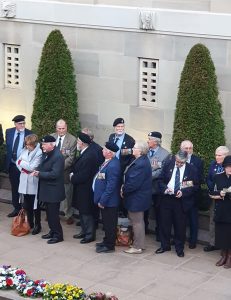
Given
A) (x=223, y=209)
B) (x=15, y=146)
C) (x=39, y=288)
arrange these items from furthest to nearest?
1. (x=15, y=146)
2. (x=223, y=209)
3. (x=39, y=288)

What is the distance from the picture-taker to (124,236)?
14172mm

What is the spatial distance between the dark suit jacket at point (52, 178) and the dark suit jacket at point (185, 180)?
1.63 metres

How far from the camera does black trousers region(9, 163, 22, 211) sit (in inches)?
618

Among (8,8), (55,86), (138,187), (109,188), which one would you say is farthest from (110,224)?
(8,8)

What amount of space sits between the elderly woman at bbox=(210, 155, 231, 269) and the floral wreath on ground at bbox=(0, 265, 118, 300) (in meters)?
2.36

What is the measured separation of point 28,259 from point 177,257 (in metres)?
2.29

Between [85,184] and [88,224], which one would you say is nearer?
[85,184]

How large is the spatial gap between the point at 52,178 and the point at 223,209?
2.77 metres

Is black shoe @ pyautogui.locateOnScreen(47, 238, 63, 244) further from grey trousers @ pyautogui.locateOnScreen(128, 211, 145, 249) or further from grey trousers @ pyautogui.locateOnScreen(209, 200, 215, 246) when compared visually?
grey trousers @ pyautogui.locateOnScreen(209, 200, 215, 246)

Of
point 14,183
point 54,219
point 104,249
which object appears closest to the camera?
point 104,249

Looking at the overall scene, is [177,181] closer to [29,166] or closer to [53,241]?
[53,241]

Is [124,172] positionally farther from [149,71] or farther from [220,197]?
[149,71]

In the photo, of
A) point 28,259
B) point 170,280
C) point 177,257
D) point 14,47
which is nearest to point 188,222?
point 177,257

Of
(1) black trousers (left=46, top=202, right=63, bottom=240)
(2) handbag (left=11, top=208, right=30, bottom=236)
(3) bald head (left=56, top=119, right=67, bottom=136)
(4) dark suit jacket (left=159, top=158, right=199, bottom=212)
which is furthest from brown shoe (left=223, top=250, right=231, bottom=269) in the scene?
(3) bald head (left=56, top=119, right=67, bottom=136)
